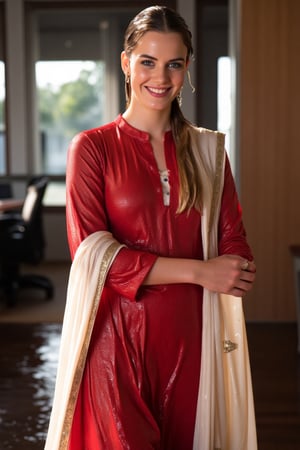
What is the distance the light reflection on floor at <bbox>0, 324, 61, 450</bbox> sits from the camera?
329cm

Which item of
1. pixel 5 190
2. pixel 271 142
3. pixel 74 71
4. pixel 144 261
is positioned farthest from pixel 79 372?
pixel 74 71

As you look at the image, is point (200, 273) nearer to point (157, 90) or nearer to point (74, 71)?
point (157, 90)

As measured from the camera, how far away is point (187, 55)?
60.4 inches

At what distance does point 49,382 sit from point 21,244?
86.9 inches

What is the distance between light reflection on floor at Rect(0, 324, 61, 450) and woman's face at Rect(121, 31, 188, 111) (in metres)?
2.04

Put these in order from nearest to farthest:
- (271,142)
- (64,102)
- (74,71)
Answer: (271,142), (74,71), (64,102)

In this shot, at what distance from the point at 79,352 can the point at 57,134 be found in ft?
29.8

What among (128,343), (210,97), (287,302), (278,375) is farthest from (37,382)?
(210,97)

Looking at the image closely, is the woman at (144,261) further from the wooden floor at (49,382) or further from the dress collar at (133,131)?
the wooden floor at (49,382)

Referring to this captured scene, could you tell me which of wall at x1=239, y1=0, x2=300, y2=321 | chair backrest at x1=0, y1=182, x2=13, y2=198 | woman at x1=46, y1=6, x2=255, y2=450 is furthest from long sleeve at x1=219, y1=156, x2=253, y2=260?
chair backrest at x1=0, y1=182, x2=13, y2=198

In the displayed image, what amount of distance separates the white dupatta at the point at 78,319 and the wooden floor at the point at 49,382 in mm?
1684

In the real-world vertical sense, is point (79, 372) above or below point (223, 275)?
below

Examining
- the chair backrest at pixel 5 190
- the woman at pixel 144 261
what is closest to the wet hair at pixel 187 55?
the woman at pixel 144 261

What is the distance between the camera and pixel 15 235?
6113mm
